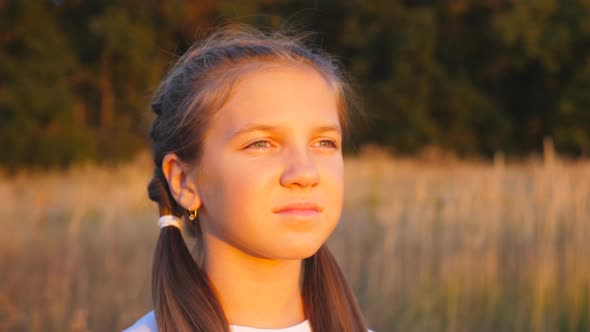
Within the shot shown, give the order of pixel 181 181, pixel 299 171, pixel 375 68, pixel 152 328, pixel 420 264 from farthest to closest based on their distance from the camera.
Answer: pixel 375 68 → pixel 420 264 → pixel 181 181 → pixel 152 328 → pixel 299 171

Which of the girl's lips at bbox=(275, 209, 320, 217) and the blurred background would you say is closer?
the girl's lips at bbox=(275, 209, 320, 217)

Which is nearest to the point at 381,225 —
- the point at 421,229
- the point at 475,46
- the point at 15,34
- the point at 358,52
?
the point at 421,229

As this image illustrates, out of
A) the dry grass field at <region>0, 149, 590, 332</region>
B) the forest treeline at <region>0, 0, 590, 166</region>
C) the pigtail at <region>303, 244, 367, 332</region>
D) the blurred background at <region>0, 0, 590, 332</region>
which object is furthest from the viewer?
the forest treeline at <region>0, 0, 590, 166</region>

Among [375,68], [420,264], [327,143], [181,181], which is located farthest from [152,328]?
[375,68]

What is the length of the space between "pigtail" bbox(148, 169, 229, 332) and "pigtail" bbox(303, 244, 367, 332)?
0.24 meters

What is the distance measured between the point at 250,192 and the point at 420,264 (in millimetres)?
3163

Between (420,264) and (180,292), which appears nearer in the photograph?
(180,292)

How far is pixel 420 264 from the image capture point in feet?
14.4

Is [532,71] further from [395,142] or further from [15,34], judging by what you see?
[15,34]

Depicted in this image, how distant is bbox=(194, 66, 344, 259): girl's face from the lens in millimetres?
1414

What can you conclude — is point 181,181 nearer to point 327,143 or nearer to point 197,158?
point 197,158

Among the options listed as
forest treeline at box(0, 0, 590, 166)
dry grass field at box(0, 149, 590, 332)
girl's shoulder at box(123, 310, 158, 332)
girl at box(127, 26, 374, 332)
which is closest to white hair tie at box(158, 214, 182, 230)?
girl at box(127, 26, 374, 332)

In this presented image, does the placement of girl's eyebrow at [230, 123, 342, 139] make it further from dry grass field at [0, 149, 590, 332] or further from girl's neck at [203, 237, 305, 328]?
dry grass field at [0, 149, 590, 332]

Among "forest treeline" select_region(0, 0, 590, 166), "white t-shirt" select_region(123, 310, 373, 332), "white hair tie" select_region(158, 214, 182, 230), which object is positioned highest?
"forest treeline" select_region(0, 0, 590, 166)
